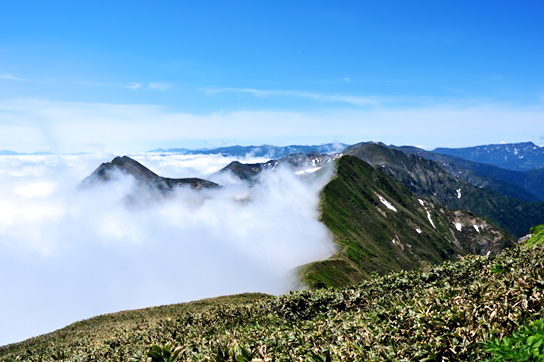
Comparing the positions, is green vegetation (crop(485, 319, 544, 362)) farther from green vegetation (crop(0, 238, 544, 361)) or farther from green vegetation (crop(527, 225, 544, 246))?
green vegetation (crop(527, 225, 544, 246))

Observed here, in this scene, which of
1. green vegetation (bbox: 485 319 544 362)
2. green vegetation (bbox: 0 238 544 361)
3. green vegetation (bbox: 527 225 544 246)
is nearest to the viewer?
green vegetation (bbox: 485 319 544 362)

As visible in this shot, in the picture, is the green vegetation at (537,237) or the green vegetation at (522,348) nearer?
the green vegetation at (522,348)

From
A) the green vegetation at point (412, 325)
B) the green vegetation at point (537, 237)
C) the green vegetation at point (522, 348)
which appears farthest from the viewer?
the green vegetation at point (537, 237)

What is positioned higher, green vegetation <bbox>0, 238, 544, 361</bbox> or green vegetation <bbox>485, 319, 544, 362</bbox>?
green vegetation <bbox>485, 319, 544, 362</bbox>

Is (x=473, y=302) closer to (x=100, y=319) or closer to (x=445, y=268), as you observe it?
(x=445, y=268)

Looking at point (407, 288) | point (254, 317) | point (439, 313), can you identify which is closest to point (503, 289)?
point (439, 313)

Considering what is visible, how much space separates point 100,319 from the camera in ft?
223

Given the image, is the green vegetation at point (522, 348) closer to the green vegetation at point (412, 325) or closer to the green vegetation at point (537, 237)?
the green vegetation at point (412, 325)

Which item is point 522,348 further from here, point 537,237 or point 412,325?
point 537,237

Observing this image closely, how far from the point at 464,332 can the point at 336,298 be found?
16826 mm

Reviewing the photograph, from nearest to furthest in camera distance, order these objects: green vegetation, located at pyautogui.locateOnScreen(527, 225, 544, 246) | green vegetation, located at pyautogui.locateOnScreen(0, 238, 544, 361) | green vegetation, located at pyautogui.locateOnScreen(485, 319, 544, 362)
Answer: green vegetation, located at pyautogui.locateOnScreen(485, 319, 544, 362), green vegetation, located at pyautogui.locateOnScreen(0, 238, 544, 361), green vegetation, located at pyautogui.locateOnScreen(527, 225, 544, 246)

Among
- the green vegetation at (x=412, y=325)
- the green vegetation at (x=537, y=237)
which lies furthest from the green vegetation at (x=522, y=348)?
the green vegetation at (x=537, y=237)

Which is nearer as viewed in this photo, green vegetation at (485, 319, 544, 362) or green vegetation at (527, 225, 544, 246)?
green vegetation at (485, 319, 544, 362)

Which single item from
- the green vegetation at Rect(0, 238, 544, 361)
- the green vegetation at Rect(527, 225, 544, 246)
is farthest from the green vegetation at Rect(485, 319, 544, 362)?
the green vegetation at Rect(527, 225, 544, 246)
